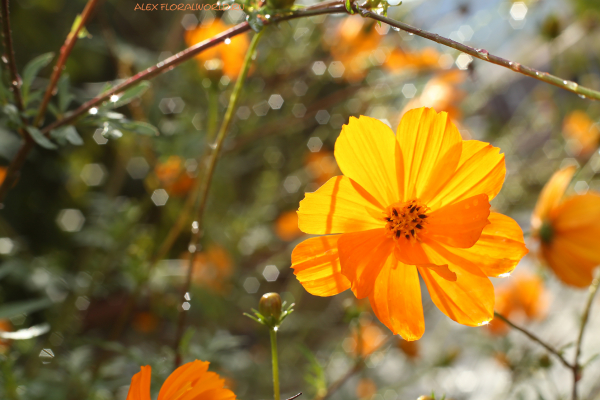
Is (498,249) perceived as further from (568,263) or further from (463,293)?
(568,263)

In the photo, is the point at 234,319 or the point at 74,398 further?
the point at 234,319

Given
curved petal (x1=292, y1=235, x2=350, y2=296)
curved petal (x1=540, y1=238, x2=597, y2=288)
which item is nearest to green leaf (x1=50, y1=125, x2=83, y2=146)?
curved petal (x1=292, y1=235, x2=350, y2=296)

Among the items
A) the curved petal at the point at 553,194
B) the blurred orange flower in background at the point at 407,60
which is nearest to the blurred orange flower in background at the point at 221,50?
the blurred orange flower in background at the point at 407,60

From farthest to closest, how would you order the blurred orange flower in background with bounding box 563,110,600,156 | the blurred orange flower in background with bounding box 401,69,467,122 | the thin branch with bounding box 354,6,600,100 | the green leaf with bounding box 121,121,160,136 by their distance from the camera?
the blurred orange flower in background with bounding box 563,110,600,156 → the blurred orange flower in background with bounding box 401,69,467,122 → the green leaf with bounding box 121,121,160,136 → the thin branch with bounding box 354,6,600,100

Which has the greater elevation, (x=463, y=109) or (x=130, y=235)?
(x=463, y=109)

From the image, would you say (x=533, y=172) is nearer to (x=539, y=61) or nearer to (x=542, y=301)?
(x=542, y=301)

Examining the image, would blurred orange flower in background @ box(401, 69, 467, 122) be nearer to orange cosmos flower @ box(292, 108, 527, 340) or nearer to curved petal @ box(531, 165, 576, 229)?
curved petal @ box(531, 165, 576, 229)

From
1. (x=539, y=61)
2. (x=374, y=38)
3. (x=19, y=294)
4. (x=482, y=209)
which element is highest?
(x=539, y=61)

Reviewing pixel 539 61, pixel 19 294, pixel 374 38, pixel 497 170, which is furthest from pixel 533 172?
pixel 19 294

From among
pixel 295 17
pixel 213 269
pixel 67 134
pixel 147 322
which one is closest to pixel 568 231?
pixel 295 17
